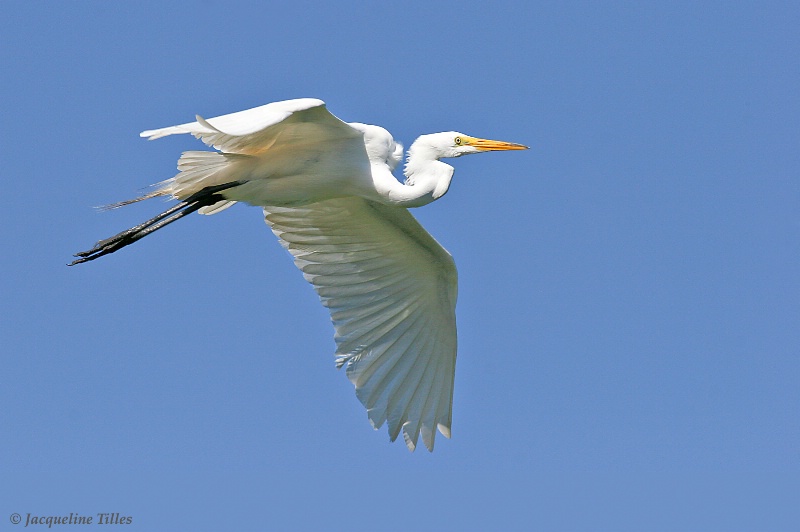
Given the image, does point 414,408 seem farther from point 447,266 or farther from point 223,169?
point 223,169

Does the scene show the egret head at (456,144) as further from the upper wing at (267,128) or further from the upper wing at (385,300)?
the upper wing at (385,300)

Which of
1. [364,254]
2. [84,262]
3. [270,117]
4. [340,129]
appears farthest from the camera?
[364,254]

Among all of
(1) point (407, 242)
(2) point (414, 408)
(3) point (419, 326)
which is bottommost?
(2) point (414, 408)

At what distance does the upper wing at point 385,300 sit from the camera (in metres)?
9.97

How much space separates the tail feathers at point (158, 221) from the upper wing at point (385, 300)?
94 centimetres

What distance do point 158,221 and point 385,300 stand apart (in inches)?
77.9

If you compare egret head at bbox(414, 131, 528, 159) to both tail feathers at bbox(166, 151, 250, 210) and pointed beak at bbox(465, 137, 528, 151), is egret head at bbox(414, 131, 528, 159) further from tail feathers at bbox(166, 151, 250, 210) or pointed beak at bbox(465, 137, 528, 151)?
tail feathers at bbox(166, 151, 250, 210)

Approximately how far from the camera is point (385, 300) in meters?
10.3

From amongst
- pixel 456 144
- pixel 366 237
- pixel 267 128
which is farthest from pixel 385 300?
pixel 267 128

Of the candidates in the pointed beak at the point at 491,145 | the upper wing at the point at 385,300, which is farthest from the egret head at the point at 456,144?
the upper wing at the point at 385,300

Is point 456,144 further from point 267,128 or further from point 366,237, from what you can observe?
point 267,128

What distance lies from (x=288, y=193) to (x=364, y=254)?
134 centimetres

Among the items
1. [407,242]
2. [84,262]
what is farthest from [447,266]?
[84,262]

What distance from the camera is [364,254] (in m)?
10.2
